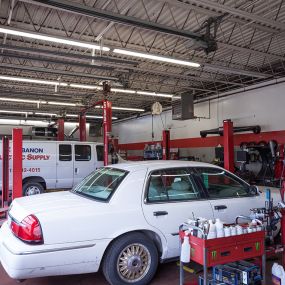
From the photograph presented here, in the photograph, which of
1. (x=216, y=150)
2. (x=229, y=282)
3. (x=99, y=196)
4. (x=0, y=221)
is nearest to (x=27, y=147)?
(x=0, y=221)

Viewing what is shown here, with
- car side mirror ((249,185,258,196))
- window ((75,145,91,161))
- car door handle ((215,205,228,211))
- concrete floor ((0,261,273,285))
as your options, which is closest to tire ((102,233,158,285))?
concrete floor ((0,261,273,285))

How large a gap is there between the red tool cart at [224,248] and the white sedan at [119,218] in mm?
526

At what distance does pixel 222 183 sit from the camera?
14.8 feet

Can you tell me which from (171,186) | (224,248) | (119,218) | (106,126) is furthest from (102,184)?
(106,126)

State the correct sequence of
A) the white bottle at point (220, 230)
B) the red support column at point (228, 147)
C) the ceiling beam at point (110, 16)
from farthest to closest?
the red support column at point (228, 147), the ceiling beam at point (110, 16), the white bottle at point (220, 230)

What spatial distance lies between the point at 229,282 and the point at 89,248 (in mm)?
1526

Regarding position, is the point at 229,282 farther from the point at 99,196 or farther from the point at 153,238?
the point at 99,196

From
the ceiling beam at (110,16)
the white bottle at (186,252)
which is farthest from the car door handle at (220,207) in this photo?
the ceiling beam at (110,16)

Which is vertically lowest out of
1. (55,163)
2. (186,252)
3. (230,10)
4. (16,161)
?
(186,252)

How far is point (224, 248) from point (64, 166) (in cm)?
758

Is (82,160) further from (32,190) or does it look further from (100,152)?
(32,190)

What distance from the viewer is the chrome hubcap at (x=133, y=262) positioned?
11.3 ft

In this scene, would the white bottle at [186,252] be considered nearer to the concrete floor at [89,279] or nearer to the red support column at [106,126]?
the concrete floor at [89,279]

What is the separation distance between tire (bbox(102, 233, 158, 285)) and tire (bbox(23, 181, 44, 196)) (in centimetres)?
670
